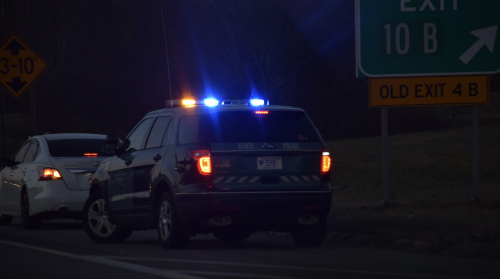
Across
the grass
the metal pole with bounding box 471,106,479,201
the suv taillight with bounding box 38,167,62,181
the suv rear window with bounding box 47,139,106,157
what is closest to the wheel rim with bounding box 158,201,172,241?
the grass

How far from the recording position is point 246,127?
9766 millimetres

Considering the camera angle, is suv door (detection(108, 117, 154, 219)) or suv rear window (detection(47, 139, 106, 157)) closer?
suv door (detection(108, 117, 154, 219))

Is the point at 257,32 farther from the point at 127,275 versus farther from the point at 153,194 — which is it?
the point at 127,275

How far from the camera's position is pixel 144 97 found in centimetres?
4909

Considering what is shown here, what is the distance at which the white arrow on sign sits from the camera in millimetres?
14266

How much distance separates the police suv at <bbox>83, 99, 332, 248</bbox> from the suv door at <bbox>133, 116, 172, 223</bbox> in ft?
0.04

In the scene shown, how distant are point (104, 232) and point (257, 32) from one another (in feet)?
67.9

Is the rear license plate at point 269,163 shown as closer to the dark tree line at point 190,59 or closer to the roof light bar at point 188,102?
the roof light bar at point 188,102

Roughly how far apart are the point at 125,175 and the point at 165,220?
Result: 1.33m

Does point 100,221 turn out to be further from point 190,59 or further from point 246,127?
point 190,59

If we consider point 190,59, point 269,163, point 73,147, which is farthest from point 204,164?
point 190,59

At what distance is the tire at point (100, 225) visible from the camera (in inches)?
450

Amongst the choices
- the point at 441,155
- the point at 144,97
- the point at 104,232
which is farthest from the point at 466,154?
the point at 144,97

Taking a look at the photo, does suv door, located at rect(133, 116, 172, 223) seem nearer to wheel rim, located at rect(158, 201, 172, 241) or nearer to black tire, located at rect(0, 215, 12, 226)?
wheel rim, located at rect(158, 201, 172, 241)
